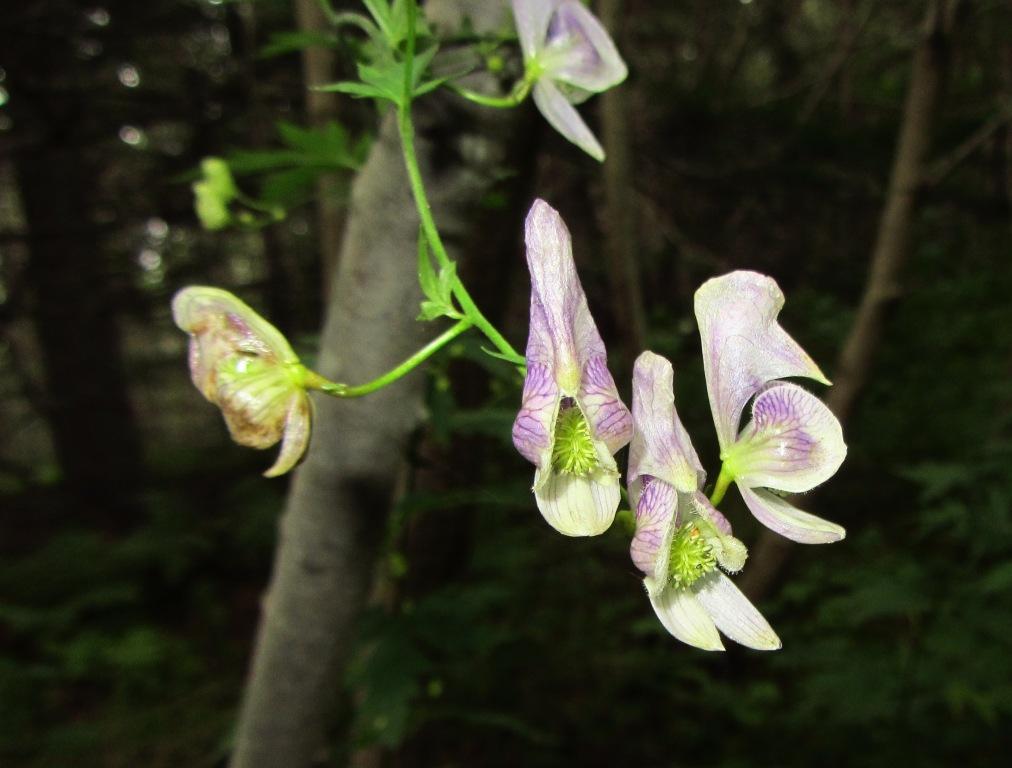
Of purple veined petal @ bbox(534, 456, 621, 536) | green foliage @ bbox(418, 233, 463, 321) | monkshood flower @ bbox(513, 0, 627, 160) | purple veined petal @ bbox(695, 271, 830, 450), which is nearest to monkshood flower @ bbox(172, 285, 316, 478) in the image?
green foliage @ bbox(418, 233, 463, 321)

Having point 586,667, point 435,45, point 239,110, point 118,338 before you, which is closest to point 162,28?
point 239,110

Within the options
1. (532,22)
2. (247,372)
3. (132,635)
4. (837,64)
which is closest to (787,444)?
(247,372)

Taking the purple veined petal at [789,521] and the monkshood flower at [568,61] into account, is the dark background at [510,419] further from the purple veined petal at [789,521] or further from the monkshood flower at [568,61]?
the purple veined petal at [789,521]

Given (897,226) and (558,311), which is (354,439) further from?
(897,226)

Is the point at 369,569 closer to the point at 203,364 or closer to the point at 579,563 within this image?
the point at 203,364

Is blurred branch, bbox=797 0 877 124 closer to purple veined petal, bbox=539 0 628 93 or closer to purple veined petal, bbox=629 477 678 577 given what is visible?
purple veined petal, bbox=539 0 628 93
